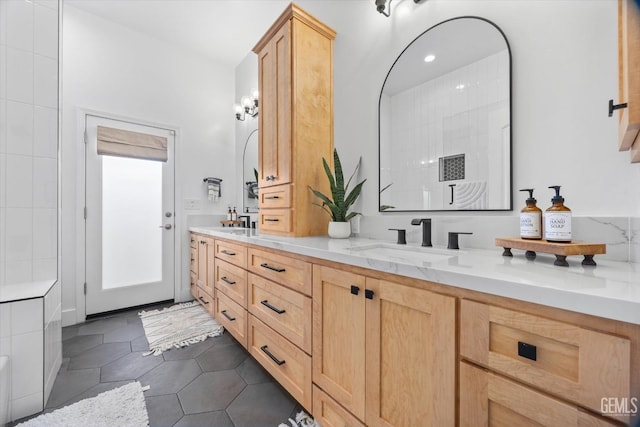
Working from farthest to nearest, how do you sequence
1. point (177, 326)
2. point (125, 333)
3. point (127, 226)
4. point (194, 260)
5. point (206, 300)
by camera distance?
1. point (194, 260)
2. point (127, 226)
3. point (206, 300)
4. point (177, 326)
5. point (125, 333)

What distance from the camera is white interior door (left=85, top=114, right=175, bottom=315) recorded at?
2.59 meters

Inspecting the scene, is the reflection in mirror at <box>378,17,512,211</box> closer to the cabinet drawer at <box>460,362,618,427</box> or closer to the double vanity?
the double vanity

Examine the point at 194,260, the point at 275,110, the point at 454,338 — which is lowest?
the point at 194,260

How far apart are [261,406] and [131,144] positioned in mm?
2881

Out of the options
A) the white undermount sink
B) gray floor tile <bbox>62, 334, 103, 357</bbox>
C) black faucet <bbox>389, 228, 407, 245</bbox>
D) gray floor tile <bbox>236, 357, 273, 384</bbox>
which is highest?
black faucet <bbox>389, 228, 407, 245</bbox>

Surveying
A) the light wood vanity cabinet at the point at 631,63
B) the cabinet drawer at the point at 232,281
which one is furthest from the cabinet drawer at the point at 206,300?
the light wood vanity cabinet at the point at 631,63

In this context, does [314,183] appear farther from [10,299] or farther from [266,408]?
[10,299]

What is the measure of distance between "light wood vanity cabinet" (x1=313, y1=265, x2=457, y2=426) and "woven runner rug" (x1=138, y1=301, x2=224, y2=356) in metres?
1.44

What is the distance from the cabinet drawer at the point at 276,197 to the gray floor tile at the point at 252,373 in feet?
3.70

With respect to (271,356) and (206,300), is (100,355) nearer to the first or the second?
(206,300)

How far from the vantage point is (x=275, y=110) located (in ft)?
6.63

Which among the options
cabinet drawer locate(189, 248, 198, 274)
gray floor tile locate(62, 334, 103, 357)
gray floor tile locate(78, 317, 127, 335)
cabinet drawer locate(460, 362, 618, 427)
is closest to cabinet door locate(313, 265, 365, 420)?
cabinet drawer locate(460, 362, 618, 427)

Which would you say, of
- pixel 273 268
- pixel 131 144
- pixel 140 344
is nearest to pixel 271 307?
pixel 273 268

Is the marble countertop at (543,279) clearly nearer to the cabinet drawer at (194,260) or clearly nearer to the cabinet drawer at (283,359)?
the cabinet drawer at (283,359)
